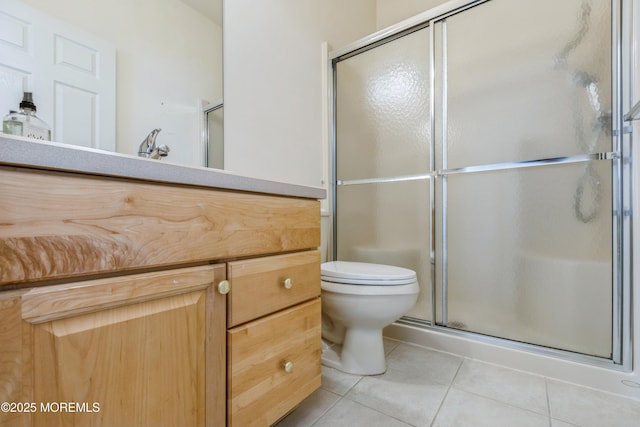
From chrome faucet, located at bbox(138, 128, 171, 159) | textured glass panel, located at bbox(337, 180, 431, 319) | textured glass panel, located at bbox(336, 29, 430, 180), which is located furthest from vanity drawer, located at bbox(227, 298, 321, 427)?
textured glass panel, located at bbox(336, 29, 430, 180)

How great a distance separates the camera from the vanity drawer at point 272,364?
66 centimetres

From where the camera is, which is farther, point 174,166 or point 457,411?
point 457,411

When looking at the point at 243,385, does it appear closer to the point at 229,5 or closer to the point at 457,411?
the point at 457,411

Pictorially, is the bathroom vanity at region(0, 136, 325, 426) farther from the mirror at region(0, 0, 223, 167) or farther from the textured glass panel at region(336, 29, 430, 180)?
the textured glass panel at region(336, 29, 430, 180)

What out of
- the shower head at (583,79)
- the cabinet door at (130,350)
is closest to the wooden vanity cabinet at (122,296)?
the cabinet door at (130,350)

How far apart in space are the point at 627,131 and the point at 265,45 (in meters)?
1.52

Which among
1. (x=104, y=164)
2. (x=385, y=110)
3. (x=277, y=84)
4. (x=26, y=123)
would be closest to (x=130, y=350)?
(x=104, y=164)

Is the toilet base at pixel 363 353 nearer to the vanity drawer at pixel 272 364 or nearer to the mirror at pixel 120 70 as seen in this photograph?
the vanity drawer at pixel 272 364

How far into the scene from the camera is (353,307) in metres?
1.14

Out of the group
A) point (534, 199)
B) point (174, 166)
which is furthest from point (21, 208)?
point (534, 199)

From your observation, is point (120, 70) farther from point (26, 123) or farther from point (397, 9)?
point (397, 9)

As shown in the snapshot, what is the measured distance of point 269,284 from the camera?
0.75 metres

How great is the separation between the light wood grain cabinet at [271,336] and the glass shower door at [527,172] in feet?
2.95

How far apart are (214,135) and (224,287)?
2.38 ft
